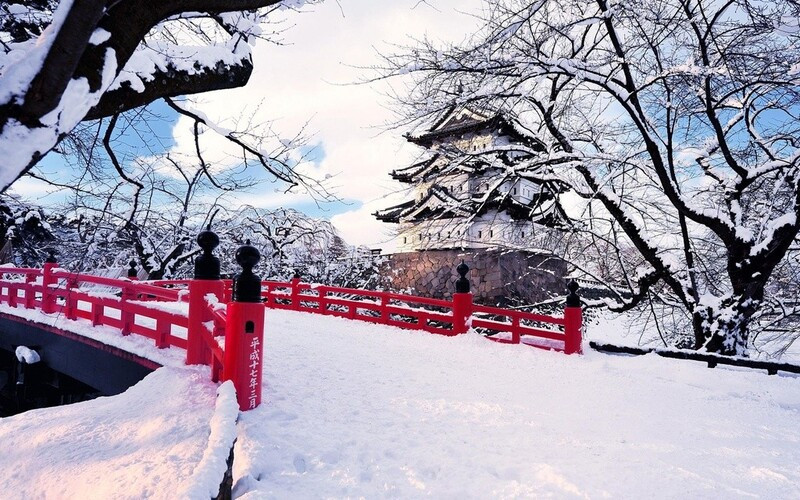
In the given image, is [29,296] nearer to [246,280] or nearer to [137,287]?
[137,287]

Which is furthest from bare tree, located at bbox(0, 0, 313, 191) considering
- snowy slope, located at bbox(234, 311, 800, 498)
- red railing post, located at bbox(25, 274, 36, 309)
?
red railing post, located at bbox(25, 274, 36, 309)

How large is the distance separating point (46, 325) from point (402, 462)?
7726 millimetres

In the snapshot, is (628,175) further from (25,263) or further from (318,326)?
(25,263)

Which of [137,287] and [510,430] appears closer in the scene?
[510,430]

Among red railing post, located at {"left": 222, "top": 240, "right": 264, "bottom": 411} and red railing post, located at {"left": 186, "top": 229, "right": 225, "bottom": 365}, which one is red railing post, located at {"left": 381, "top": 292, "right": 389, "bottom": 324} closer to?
red railing post, located at {"left": 186, "top": 229, "right": 225, "bottom": 365}

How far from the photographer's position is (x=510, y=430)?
309 cm

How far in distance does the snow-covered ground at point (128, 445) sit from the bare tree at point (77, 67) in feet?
5.41

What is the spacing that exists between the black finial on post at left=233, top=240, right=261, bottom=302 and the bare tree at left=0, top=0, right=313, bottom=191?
1.27m

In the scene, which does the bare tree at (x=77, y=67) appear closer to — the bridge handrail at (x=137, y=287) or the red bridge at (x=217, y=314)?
the red bridge at (x=217, y=314)

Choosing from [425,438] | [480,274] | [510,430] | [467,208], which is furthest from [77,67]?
[480,274]

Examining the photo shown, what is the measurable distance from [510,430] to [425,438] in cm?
65

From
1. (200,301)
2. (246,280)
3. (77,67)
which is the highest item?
(77,67)

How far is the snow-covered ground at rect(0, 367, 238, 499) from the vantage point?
2064 mm

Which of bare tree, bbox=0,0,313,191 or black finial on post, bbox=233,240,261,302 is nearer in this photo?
bare tree, bbox=0,0,313,191
